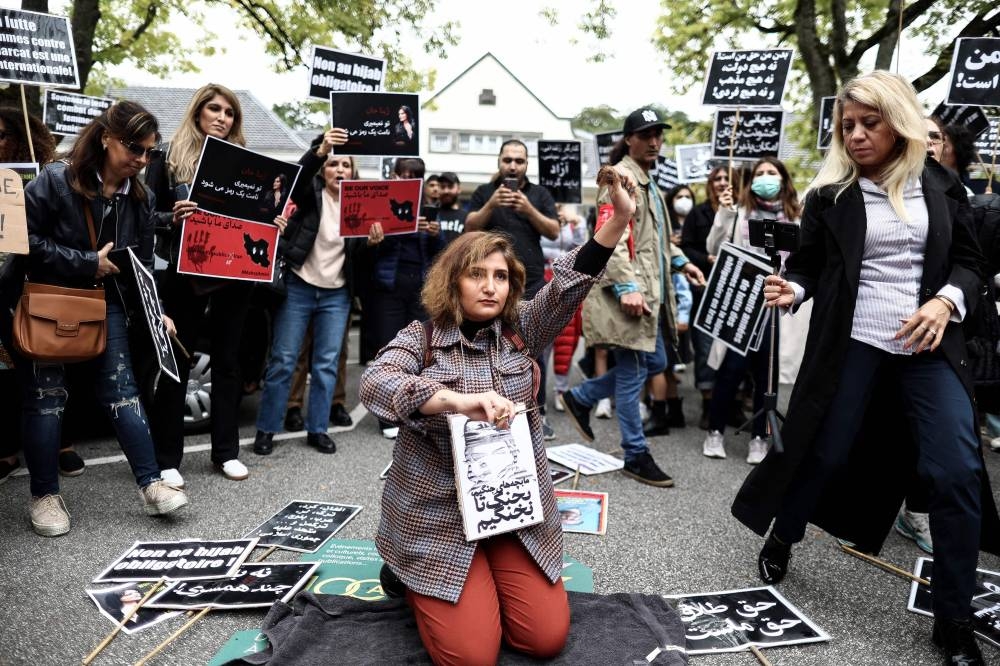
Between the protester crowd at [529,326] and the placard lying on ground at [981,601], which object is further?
the placard lying on ground at [981,601]

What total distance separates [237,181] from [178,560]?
219 centimetres

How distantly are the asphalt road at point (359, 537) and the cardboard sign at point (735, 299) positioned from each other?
90 cm

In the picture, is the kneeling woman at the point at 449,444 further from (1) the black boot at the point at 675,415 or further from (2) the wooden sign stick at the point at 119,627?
(1) the black boot at the point at 675,415

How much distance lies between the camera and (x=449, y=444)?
270 centimetres

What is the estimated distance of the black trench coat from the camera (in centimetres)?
298

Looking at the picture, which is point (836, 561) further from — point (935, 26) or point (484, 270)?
point (935, 26)

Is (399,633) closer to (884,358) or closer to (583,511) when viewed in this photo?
(583,511)

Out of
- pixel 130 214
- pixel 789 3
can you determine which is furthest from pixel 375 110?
pixel 789 3

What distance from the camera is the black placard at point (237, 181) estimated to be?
440 centimetres

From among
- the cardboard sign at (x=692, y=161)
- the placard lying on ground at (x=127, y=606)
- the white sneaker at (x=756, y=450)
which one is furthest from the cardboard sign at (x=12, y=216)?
the cardboard sign at (x=692, y=161)

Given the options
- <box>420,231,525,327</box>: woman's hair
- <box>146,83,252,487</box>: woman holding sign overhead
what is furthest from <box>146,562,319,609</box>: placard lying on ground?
<box>146,83,252,487</box>: woman holding sign overhead

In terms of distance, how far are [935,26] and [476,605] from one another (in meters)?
11.8

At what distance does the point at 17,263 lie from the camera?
3768mm

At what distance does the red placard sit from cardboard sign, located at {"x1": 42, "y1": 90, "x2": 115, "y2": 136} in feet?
13.3
